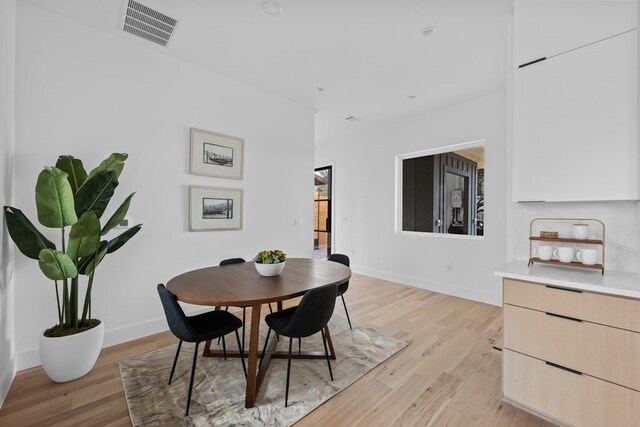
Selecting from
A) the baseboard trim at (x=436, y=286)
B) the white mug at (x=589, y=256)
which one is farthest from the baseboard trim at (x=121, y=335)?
the white mug at (x=589, y=256)

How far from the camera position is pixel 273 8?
216 cm

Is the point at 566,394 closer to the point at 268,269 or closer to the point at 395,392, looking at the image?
the point at 395,392

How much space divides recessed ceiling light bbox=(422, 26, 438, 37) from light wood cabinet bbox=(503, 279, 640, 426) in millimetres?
2217

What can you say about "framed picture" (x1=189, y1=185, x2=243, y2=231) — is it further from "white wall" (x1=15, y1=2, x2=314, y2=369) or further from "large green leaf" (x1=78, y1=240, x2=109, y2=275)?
"large green leaf" (x1=78, y1=240, x2=109, y2=275)

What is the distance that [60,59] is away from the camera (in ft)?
7.52

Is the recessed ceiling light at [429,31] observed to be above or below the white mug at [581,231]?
above

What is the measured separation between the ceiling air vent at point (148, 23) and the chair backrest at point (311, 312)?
2638 millimetres

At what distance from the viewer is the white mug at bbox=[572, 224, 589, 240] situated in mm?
1770

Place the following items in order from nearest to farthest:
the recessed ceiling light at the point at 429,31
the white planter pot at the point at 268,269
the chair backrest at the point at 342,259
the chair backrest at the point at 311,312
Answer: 1. the chair backrest at the point at 311,312
2. the white planter pot at the point at 268,269
3. the recessed ceiling light at the point at 429,31
4. the chair backrest at the point at 342,259

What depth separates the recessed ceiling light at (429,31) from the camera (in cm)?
237

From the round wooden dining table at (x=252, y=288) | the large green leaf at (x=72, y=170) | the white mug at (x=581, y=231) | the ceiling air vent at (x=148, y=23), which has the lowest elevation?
the round wooden dining table at (x=252, y=288)

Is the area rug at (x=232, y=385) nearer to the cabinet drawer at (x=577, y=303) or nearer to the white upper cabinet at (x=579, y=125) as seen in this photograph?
the cabinet drawer at (x=577, y=303)

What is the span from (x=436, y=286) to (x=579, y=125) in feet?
9.92

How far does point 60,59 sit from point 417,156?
4636 mm
